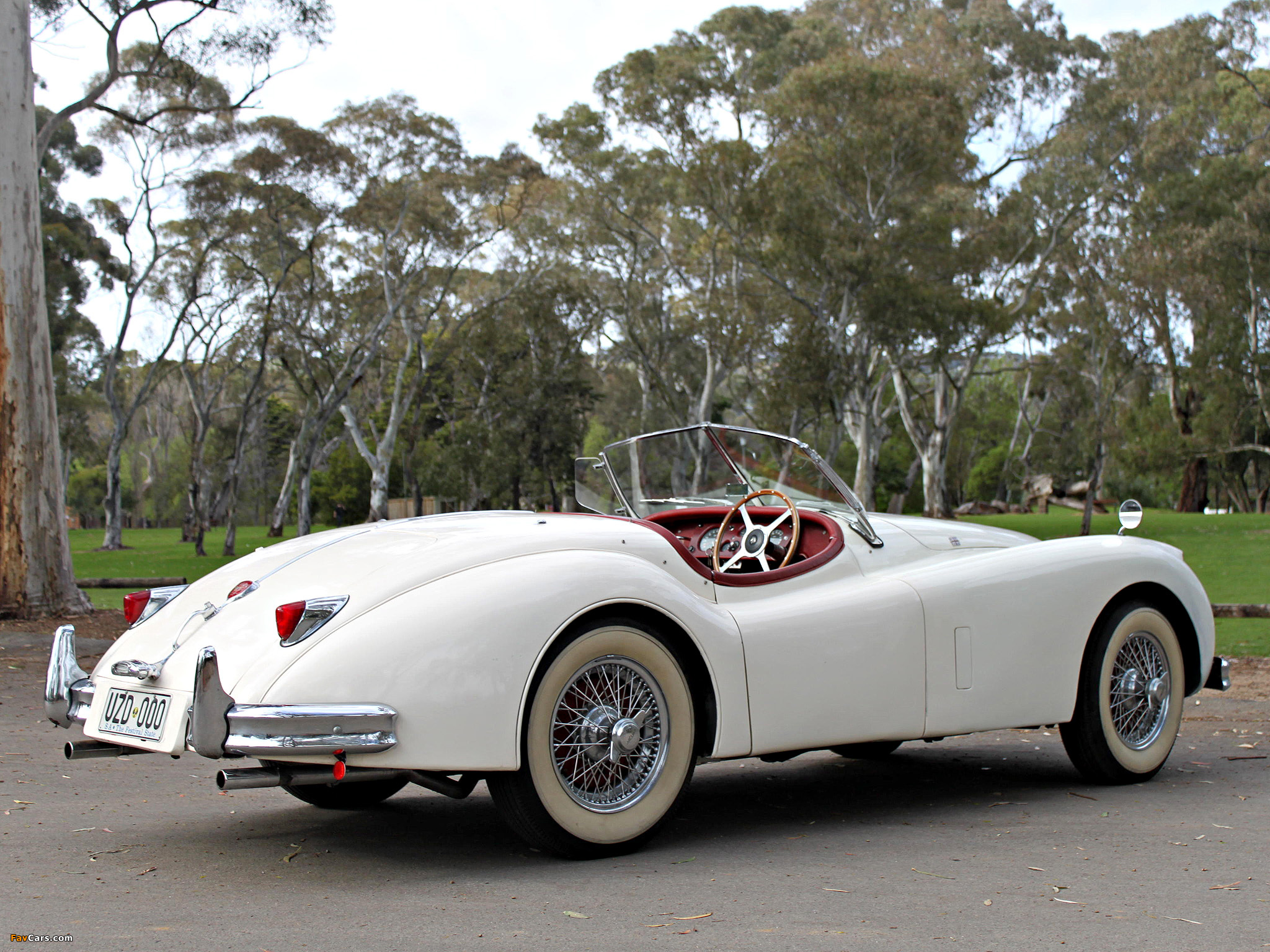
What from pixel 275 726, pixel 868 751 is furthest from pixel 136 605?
pixel 868 751

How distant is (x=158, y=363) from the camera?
34031mm

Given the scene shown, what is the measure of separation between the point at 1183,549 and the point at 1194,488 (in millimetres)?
22310

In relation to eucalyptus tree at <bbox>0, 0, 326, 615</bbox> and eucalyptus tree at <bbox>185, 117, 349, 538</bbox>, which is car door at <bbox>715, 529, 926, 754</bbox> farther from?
eucalyptus tree at <bbox>185, 117, 349, 538</bbox>

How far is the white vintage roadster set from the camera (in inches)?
137

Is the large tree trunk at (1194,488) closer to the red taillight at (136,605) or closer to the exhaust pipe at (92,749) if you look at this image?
the red taillight at (136,605)

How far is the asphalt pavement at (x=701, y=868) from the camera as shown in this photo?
300cm

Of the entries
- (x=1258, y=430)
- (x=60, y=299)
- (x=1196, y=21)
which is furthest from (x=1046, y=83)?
(x=60, y=299)

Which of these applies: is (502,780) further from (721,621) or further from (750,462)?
(750,462)

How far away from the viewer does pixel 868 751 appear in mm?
5941

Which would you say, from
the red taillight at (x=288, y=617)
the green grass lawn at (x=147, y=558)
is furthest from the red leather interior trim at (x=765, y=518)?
the green grass lawn at (x=147, y=558)

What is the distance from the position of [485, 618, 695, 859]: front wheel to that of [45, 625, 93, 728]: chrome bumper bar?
1.50 m

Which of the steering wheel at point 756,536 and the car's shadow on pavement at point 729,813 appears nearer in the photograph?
the car's shadow on pavement at point 729,813

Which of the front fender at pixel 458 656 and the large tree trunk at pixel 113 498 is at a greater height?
the large tree trunk at pixel 113 498

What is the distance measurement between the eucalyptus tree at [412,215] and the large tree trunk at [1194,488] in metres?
26.1
